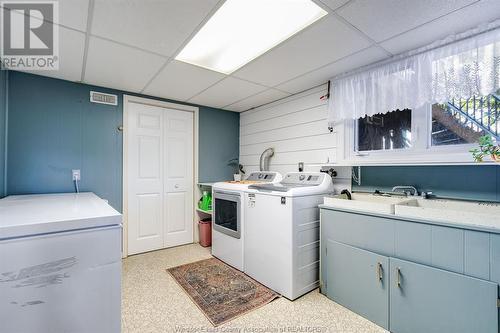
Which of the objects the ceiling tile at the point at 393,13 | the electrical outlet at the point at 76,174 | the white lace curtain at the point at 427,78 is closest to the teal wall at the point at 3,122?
the electrical outlet at the point at 76,174

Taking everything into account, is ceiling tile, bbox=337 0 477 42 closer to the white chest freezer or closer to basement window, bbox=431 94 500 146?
basement window, bbox=431 94 500 146

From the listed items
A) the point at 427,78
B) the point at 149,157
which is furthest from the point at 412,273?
the point at 149,157

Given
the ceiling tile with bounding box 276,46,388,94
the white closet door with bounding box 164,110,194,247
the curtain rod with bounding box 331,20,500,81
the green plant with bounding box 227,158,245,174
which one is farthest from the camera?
the green plant with bounding box 227,158,245,174

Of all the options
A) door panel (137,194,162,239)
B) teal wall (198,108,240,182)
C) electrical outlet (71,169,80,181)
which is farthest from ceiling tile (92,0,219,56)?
door panel (137,194,162,239)

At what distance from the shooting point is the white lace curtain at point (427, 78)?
165cm

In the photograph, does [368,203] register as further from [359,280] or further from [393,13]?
[393,13]

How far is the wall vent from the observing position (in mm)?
2883

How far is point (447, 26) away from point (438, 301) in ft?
6.26

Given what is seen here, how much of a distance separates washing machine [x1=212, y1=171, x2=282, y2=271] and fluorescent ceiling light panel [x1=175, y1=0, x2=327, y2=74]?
4.51 ft

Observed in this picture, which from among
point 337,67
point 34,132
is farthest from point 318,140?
point 34,132

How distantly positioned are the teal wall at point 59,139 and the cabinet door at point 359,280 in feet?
8.83

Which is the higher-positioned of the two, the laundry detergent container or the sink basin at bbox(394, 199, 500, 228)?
the sink basin at bbox(394, 199, 500, 228)

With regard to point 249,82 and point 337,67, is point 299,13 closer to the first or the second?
point 337,67

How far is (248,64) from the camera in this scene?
2.27 meters
